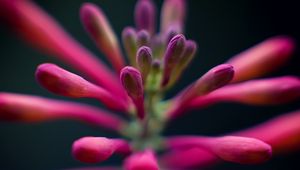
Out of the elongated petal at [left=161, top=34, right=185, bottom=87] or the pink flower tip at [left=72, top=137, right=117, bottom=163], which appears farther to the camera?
the elongated petal at [left=161, top=34, right=185, bottom=87]

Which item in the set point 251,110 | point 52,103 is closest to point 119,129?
point 52,103

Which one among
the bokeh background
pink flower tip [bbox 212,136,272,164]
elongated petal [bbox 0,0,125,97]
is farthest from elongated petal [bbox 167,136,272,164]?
the bokeh background

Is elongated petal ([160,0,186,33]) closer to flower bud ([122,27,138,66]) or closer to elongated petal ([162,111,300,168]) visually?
flower bud ([122,27,138,66])

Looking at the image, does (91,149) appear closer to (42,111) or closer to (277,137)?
(42,111)

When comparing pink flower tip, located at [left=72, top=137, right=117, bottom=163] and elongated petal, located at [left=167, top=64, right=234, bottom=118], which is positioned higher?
elongated petal, located at [left=167, top=64, right=234, bottom=118]

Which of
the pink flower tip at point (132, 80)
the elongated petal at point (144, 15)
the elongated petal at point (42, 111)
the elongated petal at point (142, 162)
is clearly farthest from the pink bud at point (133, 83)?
the elongated petal at point (144, 15)

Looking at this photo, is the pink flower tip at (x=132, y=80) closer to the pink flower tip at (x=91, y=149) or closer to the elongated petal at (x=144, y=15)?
the pink flower tip at (x=91, y=149)
